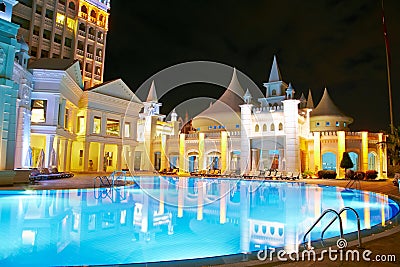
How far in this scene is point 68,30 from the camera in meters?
42.5

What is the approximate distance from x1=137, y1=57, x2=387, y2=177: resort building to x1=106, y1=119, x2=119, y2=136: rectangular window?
3.48 metres

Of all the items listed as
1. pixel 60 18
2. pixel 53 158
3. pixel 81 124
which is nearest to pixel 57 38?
pixel 60 18

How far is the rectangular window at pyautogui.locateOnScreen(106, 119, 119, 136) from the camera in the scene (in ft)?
100

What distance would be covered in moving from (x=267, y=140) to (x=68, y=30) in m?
31.4

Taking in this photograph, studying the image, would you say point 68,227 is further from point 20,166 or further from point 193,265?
point 20,166

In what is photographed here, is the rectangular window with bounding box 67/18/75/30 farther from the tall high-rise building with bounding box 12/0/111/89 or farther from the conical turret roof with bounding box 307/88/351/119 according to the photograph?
the conical turret roof with bounding box 307/88/351/119

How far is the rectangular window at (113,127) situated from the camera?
30.6 m

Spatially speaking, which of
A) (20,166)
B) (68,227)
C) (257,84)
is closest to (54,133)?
(20,166)

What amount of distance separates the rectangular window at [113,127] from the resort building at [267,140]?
11.4 ft

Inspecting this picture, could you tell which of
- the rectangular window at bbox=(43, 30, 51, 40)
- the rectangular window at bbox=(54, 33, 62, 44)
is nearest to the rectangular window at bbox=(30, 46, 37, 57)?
the rectangular window at bbox=(43, 30, 51, 40)

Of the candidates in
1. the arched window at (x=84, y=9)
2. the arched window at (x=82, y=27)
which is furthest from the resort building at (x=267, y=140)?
the arched window at (x=84, y=9)

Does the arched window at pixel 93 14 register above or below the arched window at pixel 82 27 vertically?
above

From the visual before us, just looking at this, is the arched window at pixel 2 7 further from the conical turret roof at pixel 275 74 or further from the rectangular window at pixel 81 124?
the conical turret roof at pixel 275 74

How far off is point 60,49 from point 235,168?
28.4 meters
